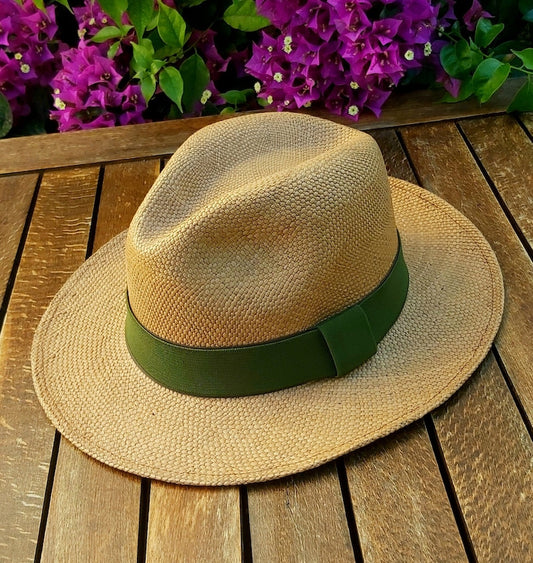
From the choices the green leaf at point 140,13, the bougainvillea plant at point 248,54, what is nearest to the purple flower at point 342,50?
the bougainvillea plant at point 248,54

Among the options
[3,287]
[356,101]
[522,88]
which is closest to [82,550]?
[3,287]

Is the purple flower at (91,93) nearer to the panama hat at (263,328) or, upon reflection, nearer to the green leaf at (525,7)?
the panama hat at (263,328)

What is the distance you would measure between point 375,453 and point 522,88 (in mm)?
840

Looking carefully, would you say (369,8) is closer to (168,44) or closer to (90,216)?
(168,44)

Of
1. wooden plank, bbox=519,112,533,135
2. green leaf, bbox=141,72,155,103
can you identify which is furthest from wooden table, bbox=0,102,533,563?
green leaf, bbox=141,72,155,103

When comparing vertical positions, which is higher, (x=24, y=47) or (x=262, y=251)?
(x=262, y=251)

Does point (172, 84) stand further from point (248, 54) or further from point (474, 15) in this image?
point (474, 15)

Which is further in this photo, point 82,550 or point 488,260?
point 488,260

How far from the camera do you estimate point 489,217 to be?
121 cm

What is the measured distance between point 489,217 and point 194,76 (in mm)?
735

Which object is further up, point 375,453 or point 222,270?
point 222,270

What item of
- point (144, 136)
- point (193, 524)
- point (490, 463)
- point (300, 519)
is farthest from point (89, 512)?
point (144, 136)

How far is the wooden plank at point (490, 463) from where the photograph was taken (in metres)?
0.79

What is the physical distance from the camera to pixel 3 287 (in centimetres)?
122
